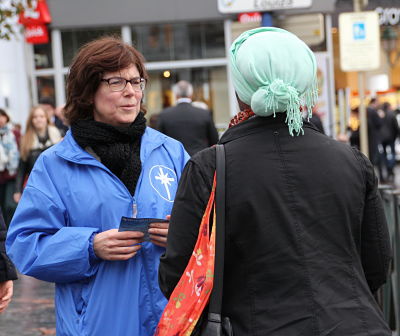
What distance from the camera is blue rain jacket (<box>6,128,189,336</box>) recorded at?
2.93 m

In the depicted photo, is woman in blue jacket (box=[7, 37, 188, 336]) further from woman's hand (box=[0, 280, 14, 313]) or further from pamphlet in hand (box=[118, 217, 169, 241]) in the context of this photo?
woman's hand (box=[0, 280, 14, 313])

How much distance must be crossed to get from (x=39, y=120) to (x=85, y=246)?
7.04 m

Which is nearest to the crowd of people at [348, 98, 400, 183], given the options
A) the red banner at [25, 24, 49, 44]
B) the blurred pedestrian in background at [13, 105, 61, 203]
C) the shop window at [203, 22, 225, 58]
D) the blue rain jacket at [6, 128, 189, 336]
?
the shop window at [203, 22, 225, 58]

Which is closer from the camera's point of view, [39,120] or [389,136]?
[39,120]

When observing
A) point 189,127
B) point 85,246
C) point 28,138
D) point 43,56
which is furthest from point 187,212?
point 43,56

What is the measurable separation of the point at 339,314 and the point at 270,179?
457mm

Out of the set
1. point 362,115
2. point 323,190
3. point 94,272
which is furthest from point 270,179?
point 362,115

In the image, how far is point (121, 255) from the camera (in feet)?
9.47

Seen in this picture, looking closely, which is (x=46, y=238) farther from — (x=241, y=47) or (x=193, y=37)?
(x=193, y=37)

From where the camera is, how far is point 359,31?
9.58 m

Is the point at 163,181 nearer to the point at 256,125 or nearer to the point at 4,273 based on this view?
the point at 256,125

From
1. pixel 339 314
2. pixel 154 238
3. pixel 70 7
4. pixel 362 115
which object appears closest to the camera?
pixel 339 314

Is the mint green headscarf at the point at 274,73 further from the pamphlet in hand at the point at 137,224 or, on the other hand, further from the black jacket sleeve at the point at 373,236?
the pamphlet in hand at the point at 137,224

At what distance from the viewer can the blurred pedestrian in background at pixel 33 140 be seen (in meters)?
9.69
